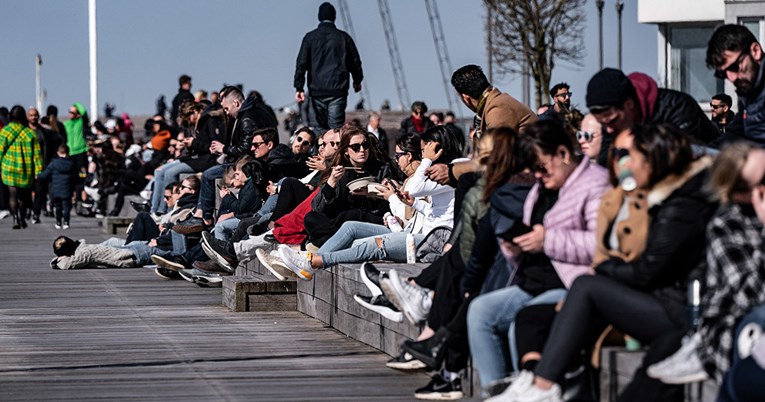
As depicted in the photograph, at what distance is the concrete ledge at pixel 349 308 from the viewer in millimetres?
10383

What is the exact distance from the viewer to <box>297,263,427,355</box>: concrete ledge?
10383mm

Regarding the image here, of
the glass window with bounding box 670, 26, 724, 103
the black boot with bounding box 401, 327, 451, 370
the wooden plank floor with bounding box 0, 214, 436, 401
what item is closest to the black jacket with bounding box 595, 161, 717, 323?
the black boot with bounding box 401, 327, 451, 370

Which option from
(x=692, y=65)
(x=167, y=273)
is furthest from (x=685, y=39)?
(x=167, y=273)

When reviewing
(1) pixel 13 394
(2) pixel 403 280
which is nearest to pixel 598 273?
(2) pixel 403 280

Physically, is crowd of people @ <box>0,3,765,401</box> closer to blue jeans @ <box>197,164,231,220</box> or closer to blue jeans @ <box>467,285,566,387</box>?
blue jeans @ <box>467,285,566,387</box>

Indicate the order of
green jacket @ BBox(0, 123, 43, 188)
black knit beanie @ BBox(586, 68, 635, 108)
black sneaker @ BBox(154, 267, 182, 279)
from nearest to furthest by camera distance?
black knit beanie @ BBox(586, 68, 635, 108), black sneaker @ BBox(154, 267, 182, 279), green jacket @ BBox(0, 123, 43, 188)

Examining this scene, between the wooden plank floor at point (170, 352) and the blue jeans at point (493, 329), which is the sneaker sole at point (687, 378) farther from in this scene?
the wooden plank floor at point (170, 352)

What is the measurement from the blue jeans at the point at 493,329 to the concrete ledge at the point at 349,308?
70.5 inches

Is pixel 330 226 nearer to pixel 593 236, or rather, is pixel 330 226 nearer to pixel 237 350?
pixel 237 350

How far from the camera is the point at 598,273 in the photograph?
23.5ft

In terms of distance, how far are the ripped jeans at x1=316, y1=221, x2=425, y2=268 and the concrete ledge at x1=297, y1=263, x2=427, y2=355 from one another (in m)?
0.16

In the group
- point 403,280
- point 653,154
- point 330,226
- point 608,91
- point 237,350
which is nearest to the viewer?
point 653,154

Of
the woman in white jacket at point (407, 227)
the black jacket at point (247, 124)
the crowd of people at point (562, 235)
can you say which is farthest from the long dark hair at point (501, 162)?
the black jacket at point (247, 124)

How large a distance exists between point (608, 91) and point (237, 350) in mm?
3653
